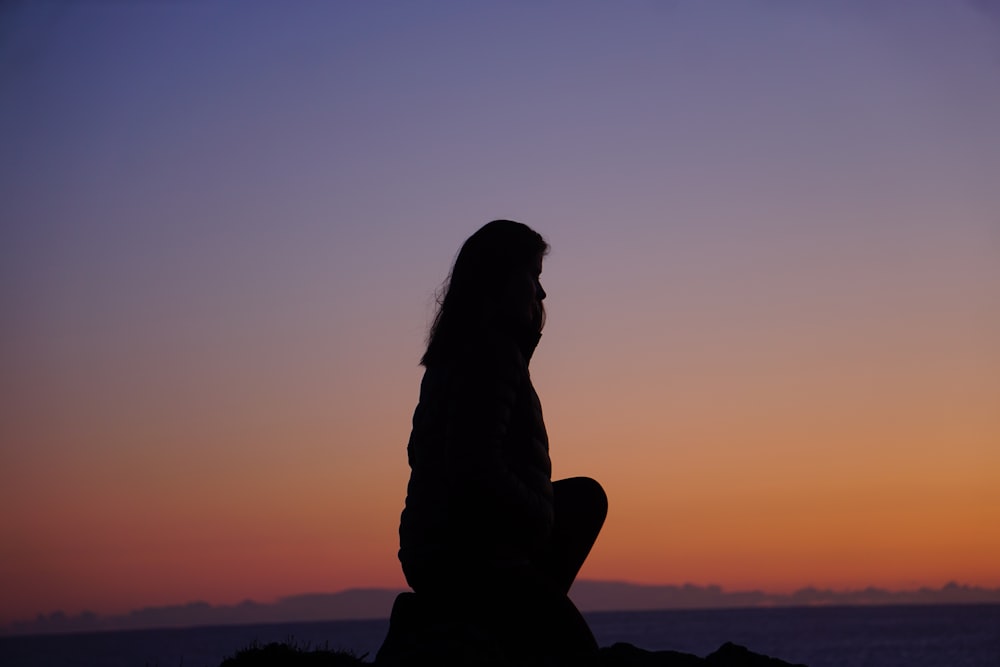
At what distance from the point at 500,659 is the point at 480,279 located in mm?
2119

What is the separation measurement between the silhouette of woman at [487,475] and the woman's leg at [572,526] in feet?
0.20

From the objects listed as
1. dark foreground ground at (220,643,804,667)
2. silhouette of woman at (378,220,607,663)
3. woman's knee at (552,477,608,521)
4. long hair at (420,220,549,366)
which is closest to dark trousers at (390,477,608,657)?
silhouette of woman at (378,220,607,663)

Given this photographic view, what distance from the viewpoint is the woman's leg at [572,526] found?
7363 millimetres

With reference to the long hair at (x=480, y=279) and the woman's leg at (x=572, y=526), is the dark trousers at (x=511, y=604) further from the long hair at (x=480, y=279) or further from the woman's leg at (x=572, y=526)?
the long hair at (x=480, y=279)

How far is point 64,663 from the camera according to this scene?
102 m

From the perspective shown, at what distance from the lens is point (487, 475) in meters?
6.67

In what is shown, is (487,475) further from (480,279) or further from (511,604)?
(480,279)

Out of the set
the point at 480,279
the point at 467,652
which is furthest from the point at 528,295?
the point at 467,652

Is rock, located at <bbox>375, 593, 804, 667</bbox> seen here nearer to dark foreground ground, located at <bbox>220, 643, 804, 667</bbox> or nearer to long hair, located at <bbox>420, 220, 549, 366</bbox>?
dark foreground ground, located at <bbox>220, 643, 804, 667</bbox>

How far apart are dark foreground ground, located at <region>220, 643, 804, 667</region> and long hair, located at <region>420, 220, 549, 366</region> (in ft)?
5.68

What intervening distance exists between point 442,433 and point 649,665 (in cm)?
172

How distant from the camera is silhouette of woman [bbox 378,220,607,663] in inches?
266

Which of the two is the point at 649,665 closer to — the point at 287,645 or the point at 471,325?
the point at 471,325

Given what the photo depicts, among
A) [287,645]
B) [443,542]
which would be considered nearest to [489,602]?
[443,542]
